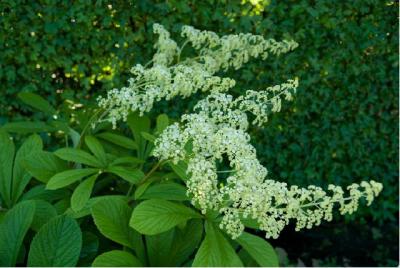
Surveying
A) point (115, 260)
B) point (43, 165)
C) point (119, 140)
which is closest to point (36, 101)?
point (119, 140)

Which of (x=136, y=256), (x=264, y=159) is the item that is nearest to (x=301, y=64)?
(x=264, y=159)

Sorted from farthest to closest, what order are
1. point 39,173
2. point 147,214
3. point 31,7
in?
point 31,7, point 39,173, point 147,214

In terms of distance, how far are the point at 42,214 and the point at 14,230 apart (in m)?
0.17

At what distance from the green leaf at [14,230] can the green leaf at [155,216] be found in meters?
0.37

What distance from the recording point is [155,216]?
67.5 inches

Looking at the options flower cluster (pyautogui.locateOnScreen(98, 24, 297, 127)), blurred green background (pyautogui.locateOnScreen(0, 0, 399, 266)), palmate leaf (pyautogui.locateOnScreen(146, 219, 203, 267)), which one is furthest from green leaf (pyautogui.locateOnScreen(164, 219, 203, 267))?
blurred green background (pyautogui.locateOnScreen(0, 0, 399, 266))

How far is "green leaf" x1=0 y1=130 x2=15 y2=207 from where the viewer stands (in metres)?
2.13

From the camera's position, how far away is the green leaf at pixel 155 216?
5.52ft

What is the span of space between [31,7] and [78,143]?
1.04 m

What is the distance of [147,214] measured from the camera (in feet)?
5.63

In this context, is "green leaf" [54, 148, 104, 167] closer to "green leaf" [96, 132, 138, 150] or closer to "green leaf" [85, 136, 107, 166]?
"green leaf" [85, 136, 107, 166]

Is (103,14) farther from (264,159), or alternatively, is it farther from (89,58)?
(264,159)

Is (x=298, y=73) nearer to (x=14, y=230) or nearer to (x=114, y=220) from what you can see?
(x=114, y=220)

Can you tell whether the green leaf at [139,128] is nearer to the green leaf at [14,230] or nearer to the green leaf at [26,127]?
the green leaf at [26,127]
